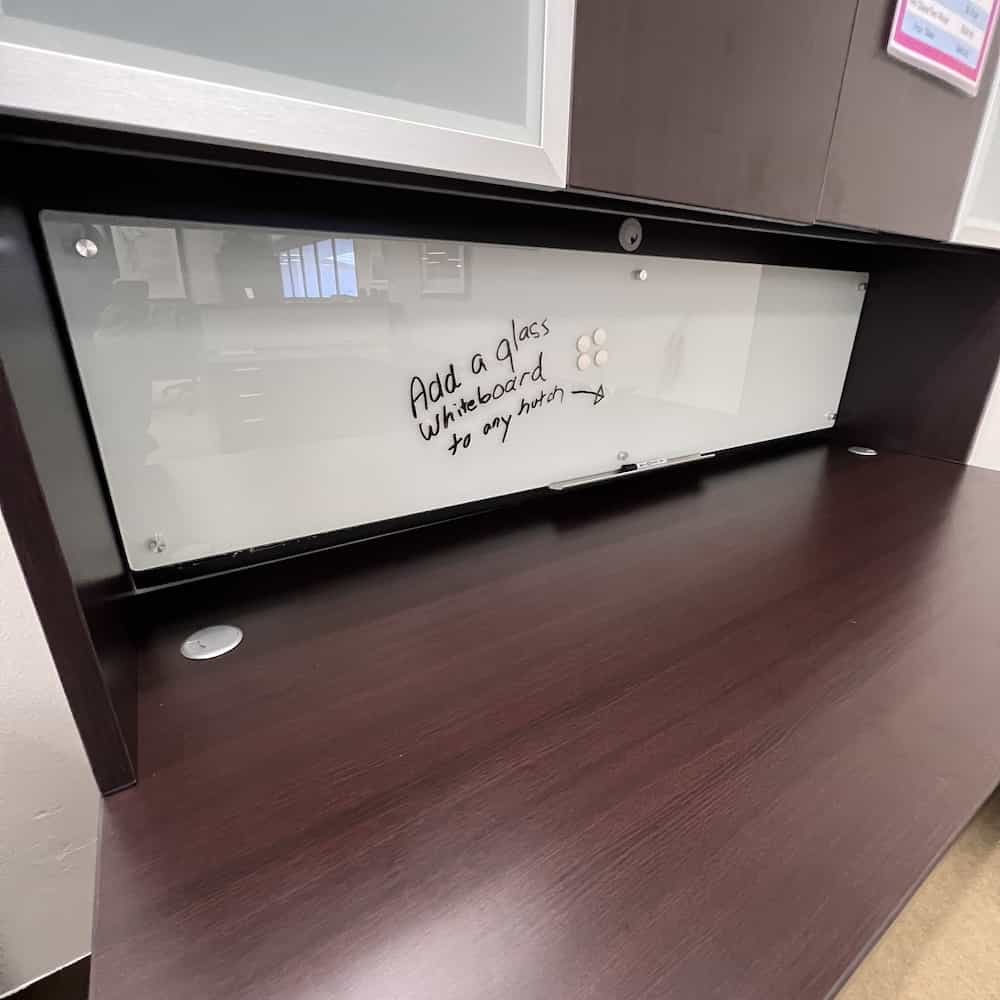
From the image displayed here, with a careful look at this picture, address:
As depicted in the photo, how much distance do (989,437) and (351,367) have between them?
5.05 ft

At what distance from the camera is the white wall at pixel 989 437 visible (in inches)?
50.1

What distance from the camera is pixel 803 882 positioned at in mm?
348

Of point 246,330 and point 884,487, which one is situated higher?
point 246,330

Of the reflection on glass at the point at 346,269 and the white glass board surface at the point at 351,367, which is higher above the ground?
the reflection on glass at the point at 346,269

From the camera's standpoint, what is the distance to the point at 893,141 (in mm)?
714

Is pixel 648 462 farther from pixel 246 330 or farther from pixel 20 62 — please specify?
pixel 20 62

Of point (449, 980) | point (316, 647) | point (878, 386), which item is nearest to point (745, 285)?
point (878, 386)

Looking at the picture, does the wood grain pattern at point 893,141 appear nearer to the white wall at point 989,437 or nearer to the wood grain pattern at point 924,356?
the wood grain pattern at point 924,356

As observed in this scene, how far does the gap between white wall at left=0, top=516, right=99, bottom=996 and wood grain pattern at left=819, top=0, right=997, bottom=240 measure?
3.42 ft

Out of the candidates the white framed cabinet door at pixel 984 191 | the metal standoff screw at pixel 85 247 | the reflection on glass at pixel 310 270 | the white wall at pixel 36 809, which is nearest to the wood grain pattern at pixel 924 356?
the white framed cabinet door at pixel 984 191

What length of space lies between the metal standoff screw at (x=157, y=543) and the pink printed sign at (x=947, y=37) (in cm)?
101

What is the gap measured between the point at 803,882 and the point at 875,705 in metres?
0.23

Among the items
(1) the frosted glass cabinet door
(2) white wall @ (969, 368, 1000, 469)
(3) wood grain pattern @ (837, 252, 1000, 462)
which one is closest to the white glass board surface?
(1) the frosted glass cabinet door

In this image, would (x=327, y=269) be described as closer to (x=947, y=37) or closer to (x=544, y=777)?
(x=544, y=777)
